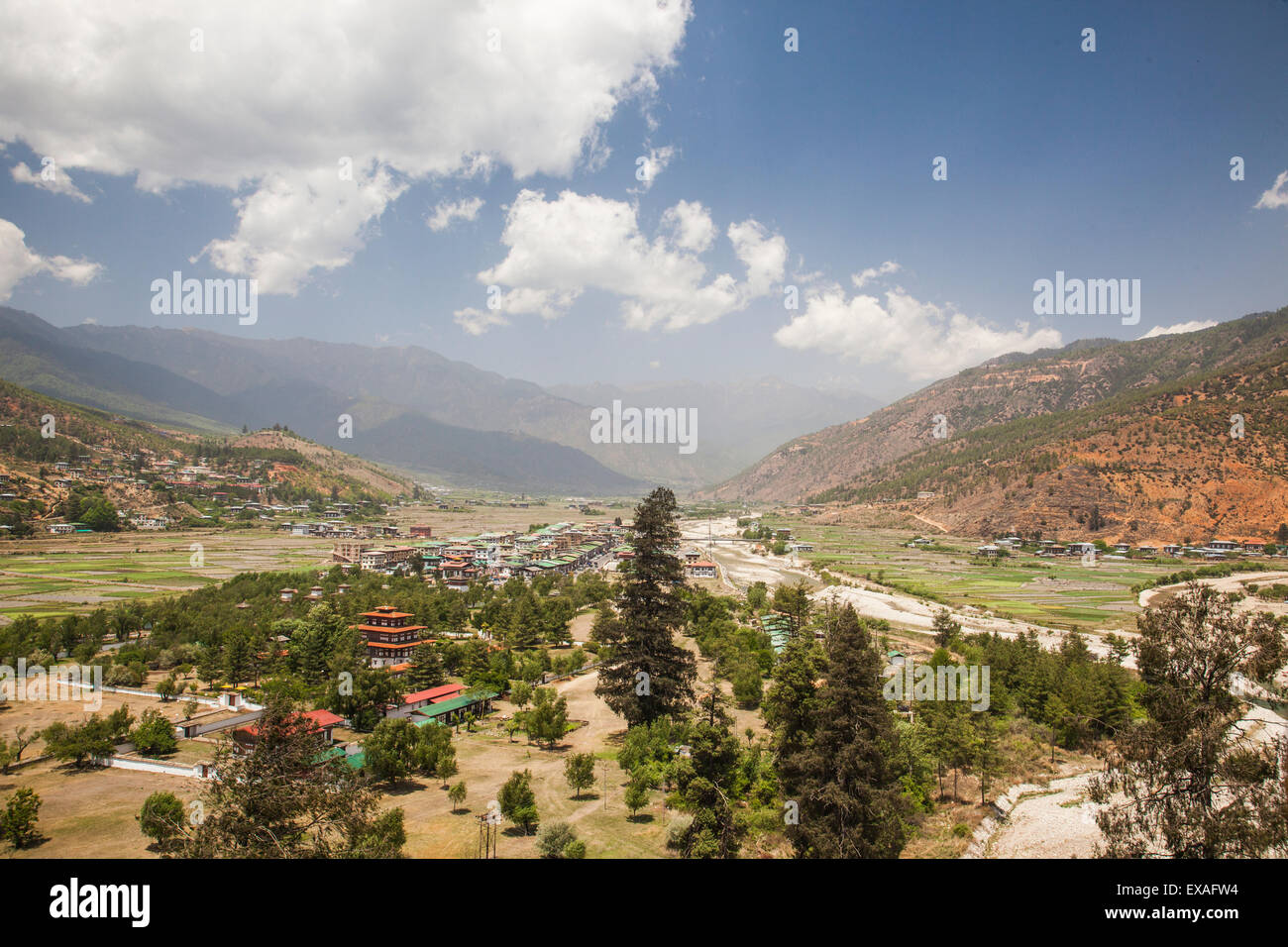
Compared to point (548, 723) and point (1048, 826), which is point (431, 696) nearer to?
point (548, 723)

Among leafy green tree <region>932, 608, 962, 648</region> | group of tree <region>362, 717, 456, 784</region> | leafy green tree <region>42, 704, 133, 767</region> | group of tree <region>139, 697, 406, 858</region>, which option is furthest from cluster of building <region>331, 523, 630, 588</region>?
group of tree <region>139, 697, 406, 858</region>

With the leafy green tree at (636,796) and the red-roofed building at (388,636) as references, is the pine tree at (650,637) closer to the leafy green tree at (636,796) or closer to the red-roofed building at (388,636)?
the leafy green tree at (636,796)

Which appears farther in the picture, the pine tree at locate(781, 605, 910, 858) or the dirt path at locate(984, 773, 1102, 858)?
the dirt path at locate(984, 773, 1102, 858)

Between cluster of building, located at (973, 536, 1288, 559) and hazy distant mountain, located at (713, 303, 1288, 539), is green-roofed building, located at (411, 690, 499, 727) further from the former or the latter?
hazy distant mountain, located at (713, 303, 1288, 539)

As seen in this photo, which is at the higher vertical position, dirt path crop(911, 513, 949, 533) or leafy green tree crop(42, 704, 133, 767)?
dirt path crop(911, 513, 949, 533)

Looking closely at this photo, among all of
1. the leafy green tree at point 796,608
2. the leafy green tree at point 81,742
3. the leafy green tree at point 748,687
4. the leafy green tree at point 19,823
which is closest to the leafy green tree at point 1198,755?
the leafy green tree at point 748,687

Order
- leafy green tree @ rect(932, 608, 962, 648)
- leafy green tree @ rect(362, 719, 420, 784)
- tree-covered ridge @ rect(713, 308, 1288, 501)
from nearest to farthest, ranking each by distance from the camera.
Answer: leafy green tree @ rect(362, 719, 420, 784) → leafy green tree @ rect(932, 608, 962, 648) → tree-covered ridge @ rect(713, 308, 1288, 501)

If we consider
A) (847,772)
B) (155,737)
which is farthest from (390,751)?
(847,772)
